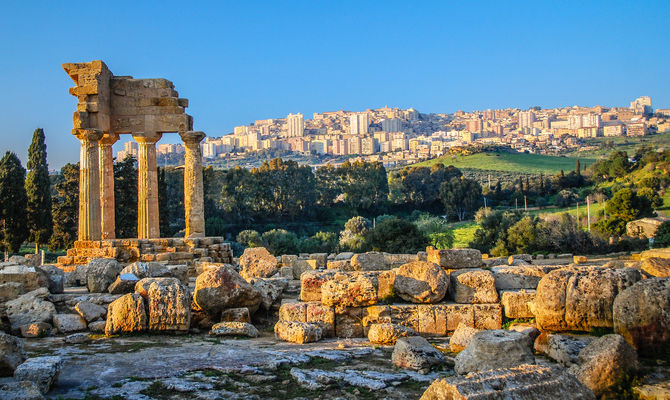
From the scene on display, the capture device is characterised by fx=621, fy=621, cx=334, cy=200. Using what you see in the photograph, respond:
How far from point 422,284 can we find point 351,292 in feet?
4.30

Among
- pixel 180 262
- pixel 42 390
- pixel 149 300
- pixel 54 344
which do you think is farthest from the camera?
pixel 180 262

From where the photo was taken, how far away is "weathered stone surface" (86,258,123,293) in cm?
1405

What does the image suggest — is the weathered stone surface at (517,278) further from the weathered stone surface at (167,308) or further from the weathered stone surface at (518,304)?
the weathered stone surface at (167,308)

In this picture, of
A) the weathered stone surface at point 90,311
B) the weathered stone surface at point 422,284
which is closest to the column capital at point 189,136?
the weathered stone surface at point 90,311

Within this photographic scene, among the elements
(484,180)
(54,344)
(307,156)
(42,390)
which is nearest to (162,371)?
(42,390)

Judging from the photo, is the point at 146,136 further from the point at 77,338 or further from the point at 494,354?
the point at 494,354

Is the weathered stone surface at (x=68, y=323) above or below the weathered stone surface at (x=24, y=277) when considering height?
below

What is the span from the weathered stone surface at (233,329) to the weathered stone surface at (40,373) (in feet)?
11.8

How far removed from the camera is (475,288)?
11.4 meters

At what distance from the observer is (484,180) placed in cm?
10369

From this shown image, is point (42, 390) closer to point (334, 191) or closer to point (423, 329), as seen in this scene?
point (423, 329)

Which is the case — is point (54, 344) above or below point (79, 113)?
below

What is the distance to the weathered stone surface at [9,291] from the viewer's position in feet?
41.1

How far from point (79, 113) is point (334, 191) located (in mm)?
59131
